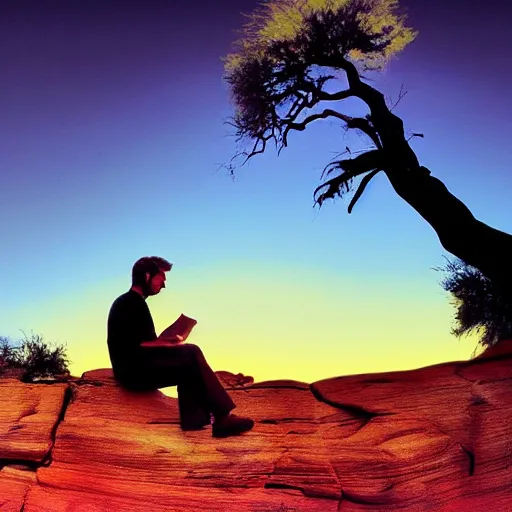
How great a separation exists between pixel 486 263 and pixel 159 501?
523 cm

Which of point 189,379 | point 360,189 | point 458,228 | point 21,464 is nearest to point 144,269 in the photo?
point 189,379

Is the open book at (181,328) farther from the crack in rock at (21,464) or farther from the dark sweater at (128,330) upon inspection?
the crack in rock at (21,464)

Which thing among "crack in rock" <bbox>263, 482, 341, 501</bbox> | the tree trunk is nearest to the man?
"crack in rock" <bbox>263, 482, 341, 501</bbox>

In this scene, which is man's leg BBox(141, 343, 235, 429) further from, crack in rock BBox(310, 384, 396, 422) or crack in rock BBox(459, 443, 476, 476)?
crack in rock BBox(459, 443, 476, 476)

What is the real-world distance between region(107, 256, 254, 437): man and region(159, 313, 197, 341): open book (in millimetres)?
76

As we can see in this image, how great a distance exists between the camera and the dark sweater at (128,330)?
7348 mm

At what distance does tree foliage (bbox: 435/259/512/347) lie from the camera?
991 cm

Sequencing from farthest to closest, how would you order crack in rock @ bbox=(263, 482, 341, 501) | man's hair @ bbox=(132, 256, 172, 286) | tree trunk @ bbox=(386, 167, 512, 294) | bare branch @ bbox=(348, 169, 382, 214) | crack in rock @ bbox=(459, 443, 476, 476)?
bare branch @ bbox=(348, 169, 382, 214) → tree trunk @ bbox=(386, 167, 512, 294) → man's hair @ bbox=(132, 256, 172, 286) → crack in rock @ bbox=(459, 443, 476, 476) → crack in rock @ bbox=(263, 482, 341, 501)

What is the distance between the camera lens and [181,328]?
7.44m

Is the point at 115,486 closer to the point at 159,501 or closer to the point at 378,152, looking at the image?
the point at 159,501

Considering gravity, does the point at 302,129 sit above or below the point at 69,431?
above

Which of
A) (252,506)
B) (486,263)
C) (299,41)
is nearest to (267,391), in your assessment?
(252,506)

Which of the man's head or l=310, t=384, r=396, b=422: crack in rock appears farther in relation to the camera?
the man's head

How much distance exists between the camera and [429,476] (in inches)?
259
